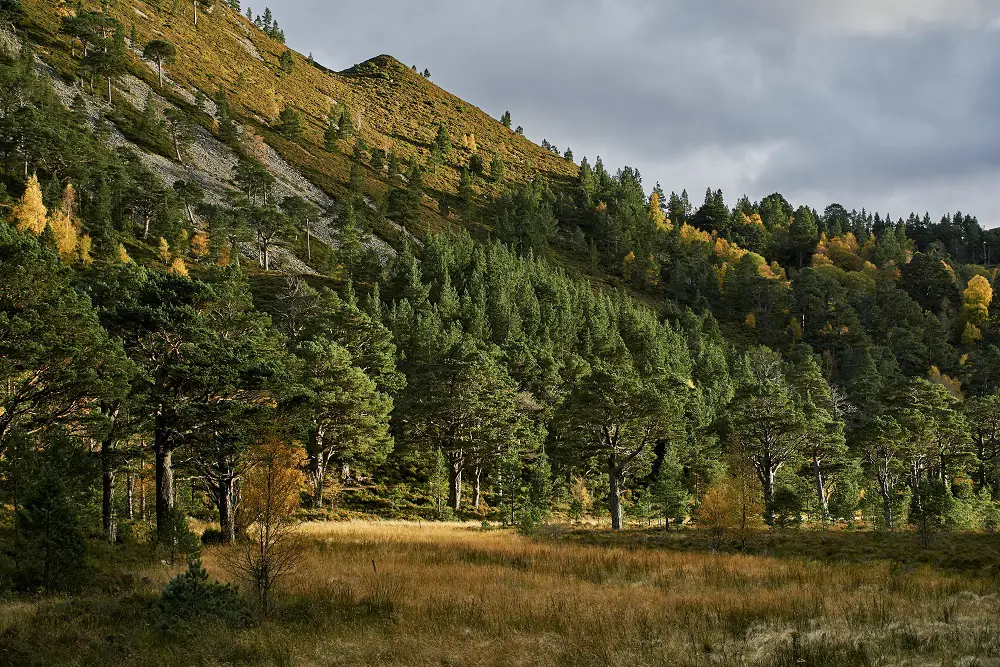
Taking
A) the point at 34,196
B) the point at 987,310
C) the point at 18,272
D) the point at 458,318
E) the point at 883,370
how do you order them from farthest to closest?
the point at 987,310 < the point at 883,370 < the point at 458,318 < the point at 34,196 < the point at 18,272

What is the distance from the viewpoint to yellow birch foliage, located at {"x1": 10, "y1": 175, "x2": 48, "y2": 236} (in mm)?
58156

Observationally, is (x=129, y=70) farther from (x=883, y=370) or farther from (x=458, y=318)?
(x=883, y=370)

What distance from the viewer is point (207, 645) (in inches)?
437

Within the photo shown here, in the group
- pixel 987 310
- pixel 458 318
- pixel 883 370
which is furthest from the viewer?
pixel 987 310

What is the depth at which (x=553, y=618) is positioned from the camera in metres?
12.7

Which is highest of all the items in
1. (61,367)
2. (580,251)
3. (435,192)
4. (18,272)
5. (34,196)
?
(435,192)

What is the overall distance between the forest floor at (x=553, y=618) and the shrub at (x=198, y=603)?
1.27 feet

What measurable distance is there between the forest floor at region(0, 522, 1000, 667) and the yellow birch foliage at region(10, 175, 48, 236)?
177 ft

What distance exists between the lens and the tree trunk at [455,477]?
162 feet

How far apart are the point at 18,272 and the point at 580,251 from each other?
14320cm

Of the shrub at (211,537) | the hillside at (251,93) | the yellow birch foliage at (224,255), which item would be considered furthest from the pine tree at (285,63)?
the shrub at (211,537)

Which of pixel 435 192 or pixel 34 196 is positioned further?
pixel 435 192

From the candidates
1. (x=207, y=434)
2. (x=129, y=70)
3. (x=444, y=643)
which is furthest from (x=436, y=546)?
(x=129, y=70)

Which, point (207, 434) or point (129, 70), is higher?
point (129, 70)
